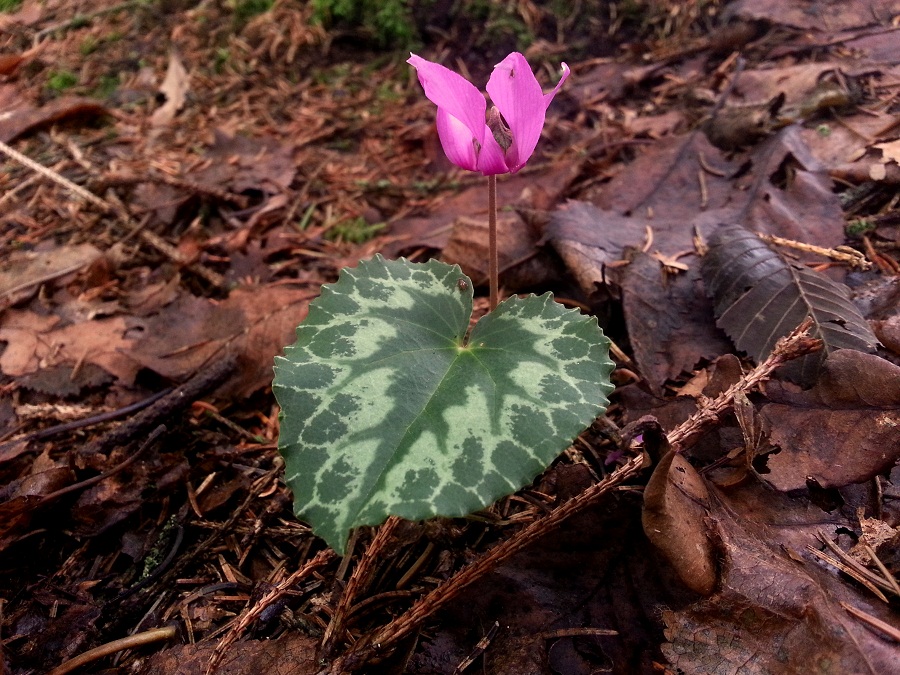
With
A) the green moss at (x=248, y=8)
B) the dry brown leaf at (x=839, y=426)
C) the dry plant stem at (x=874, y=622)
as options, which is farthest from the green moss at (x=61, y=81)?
Answer: the dry plant stem at (x=874, y=622)

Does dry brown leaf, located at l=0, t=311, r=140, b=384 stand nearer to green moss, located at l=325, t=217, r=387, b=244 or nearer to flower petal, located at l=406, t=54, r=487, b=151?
green moss, located at l=325, t=217, r=387, b=244

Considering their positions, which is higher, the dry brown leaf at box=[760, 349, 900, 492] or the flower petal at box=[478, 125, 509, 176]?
the flower petal at box=[478, 125, 509, 176]

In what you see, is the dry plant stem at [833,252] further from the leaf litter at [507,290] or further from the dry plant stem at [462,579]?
the dry plant stem at [462,579]

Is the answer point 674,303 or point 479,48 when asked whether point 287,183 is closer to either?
point 479,48

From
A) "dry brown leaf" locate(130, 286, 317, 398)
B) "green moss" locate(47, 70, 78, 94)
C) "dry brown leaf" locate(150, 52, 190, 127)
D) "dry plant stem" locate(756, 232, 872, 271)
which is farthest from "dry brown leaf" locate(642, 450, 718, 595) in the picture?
"green moss" locate(47, 70, 78, 94)

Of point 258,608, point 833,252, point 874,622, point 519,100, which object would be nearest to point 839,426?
point 874,622

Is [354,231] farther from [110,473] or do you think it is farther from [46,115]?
[46,115]

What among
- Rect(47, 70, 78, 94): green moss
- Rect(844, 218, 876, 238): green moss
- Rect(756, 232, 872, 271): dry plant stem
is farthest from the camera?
Rect(47, 70, 78, 94): green moss
